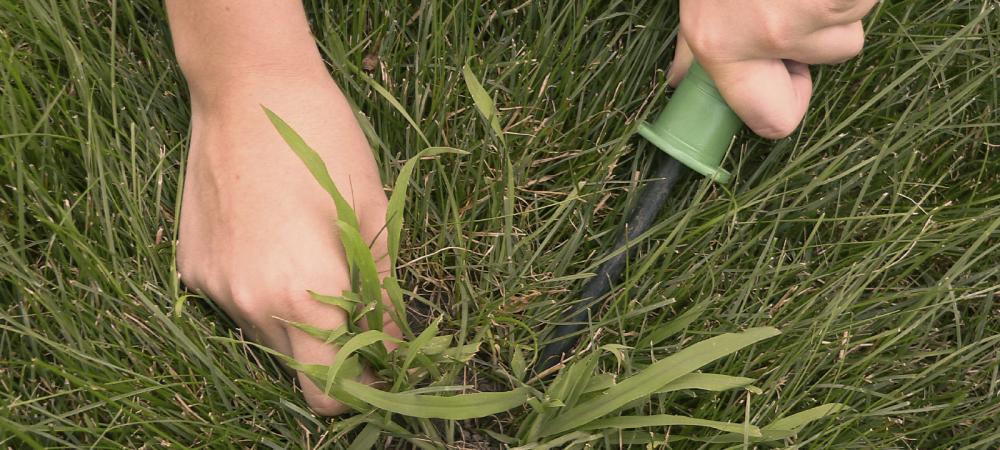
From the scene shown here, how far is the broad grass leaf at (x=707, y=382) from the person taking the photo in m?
0.94

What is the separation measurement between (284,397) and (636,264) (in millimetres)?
444

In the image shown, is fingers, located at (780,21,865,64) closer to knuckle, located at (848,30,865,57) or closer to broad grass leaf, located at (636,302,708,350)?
knuckle, located at (848,30,865,57)

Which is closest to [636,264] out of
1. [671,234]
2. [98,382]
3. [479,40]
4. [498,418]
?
[671,234]

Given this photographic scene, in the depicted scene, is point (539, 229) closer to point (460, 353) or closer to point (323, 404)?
point (460, 353)

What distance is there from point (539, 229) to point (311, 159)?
0.99ft

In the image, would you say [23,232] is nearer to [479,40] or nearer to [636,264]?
[479,40]

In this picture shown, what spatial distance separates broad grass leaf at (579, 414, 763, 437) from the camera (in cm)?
93

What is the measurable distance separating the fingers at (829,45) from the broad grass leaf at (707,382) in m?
0.37

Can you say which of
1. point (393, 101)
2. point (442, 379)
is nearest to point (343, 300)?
point (442, 379)

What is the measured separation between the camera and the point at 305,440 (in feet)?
3.30

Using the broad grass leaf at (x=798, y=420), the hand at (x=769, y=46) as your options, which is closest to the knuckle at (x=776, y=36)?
the hand at (x=769, y=46)

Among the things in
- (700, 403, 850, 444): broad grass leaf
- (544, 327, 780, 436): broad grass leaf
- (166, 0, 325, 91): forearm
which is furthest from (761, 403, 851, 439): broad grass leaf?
(166, 0, 325, 91): forearm

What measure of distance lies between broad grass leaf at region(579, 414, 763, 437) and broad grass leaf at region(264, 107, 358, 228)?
1.18 ft

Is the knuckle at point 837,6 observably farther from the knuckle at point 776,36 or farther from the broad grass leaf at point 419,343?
the broad grass leaf at point 419,343
